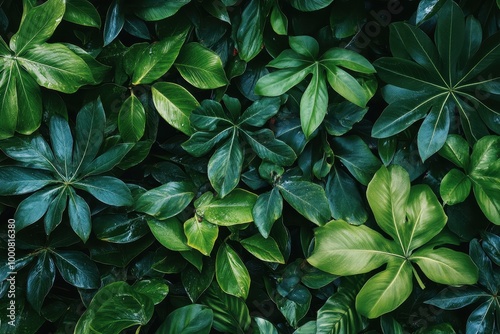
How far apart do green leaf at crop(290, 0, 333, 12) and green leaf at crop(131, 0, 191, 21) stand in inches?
9.2

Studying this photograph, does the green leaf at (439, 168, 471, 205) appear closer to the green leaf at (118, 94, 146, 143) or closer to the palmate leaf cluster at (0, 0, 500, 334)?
the palmate leaf cluster at (0, 0, 500, 334)

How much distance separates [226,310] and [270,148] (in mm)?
416

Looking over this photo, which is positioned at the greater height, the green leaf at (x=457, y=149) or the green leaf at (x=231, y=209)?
the green leaf at (x=457, y=149)

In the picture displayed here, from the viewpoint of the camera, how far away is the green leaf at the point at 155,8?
1.07 m

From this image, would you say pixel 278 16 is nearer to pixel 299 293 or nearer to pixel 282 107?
pixel 282 107

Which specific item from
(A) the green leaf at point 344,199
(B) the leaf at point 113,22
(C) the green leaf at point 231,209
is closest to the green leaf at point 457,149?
(A) the green leaf at point 344,199

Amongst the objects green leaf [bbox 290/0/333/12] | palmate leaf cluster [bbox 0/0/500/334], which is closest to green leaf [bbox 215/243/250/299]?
palmate leaf cluster [bbox 0/0/500/334]

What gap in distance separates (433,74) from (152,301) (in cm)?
81

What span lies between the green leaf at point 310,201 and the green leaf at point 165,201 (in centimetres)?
24

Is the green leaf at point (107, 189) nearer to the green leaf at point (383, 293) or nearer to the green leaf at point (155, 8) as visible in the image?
the green leaf at point (155, 8)

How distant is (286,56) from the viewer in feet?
3.61

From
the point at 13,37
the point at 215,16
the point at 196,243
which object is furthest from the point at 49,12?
the point at 196,243

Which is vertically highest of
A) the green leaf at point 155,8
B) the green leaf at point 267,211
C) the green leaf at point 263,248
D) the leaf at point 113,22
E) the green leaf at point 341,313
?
the green leaf at point 155,8

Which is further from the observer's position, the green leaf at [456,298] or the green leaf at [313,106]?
the green leaf at [456,298]
